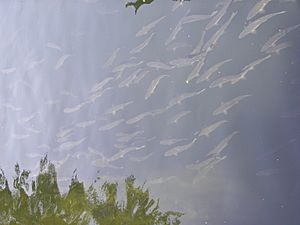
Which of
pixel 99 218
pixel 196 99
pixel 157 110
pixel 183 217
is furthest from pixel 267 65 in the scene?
pixel 99 218

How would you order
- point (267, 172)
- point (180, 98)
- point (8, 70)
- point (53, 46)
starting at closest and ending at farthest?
point (267, 172), point (180, 98), point (53, 46), point (8, 70)

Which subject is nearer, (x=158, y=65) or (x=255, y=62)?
(x=255, y=62)

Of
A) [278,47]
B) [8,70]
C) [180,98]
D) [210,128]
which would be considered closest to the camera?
[278,47]

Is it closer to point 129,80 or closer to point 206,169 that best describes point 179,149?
point 206,169

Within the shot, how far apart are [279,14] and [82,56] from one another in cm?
217

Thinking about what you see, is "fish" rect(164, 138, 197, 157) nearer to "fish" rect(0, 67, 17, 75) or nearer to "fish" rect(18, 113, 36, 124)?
"fish" rect(18, 113, 36, 124)

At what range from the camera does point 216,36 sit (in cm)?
443

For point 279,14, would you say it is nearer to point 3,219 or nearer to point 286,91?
point 286,91

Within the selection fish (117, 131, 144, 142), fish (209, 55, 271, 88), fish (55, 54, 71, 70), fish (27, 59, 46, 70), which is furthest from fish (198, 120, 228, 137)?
fish (27, 59, 46, 70)

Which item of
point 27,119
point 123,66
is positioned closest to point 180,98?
point 123,66

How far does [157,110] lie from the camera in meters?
4.59

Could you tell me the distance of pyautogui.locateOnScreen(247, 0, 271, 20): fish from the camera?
4.27 metres

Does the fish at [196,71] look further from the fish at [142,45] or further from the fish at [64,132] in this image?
the fish at [64,132]

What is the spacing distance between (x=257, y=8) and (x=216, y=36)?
16.7 inches
